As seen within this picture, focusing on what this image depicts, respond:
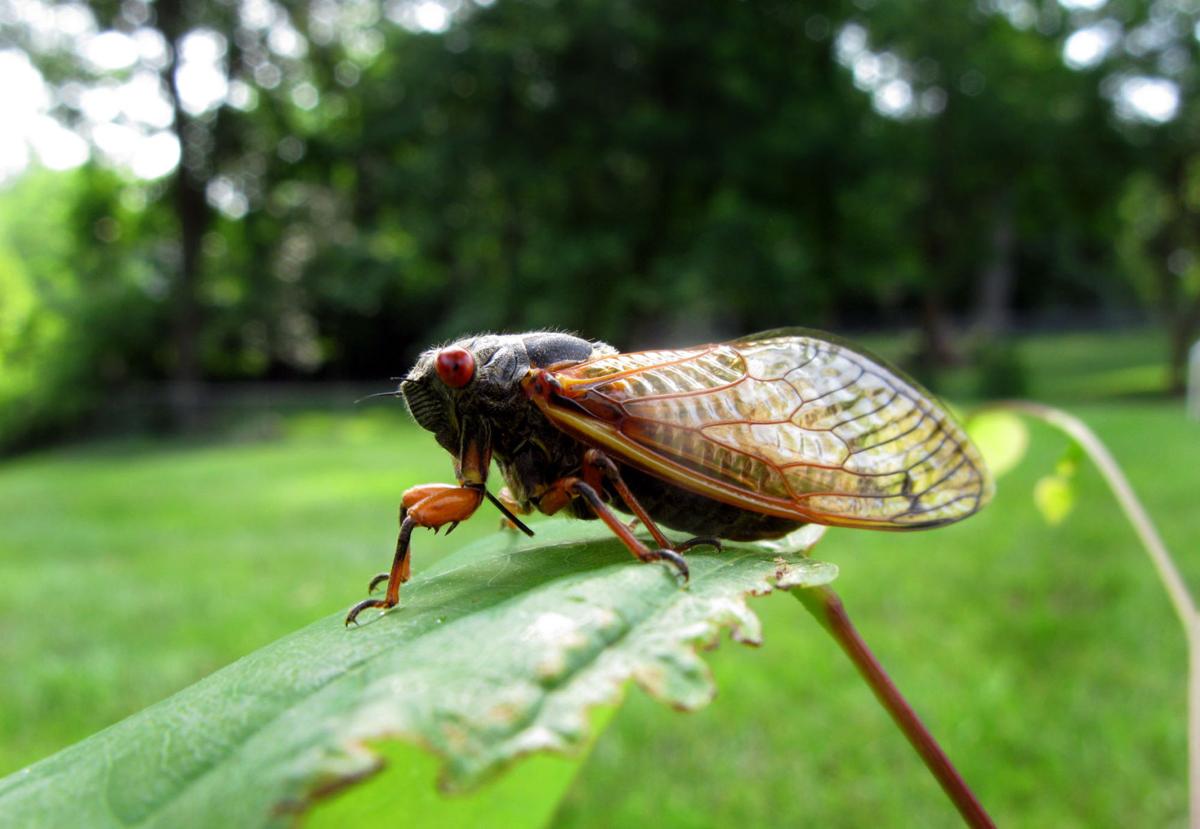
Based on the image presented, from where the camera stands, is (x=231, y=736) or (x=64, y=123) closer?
(x=231, y=736)

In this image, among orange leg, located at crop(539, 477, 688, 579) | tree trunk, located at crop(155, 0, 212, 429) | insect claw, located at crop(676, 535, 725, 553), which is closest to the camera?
orange leg, located at crop(539, 477, 688, 579)

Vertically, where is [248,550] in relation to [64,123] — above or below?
below

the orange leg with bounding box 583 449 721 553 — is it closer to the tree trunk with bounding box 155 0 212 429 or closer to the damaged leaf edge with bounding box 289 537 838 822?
the damaged leaf edge with bounding box 289 537 838 822

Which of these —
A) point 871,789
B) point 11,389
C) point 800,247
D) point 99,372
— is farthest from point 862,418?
point 99,372

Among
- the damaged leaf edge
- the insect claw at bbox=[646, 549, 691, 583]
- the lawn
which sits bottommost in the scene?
the lawn

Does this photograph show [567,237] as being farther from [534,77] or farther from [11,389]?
[11,389]

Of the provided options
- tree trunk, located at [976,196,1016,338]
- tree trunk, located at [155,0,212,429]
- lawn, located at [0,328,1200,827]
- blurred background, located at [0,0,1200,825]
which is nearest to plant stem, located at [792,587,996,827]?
lawn, located at [0,328,1200,827]

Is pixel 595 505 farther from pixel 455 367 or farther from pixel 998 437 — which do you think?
pixel 998 437

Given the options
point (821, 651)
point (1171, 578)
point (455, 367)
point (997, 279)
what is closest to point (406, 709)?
point (455, 367)
